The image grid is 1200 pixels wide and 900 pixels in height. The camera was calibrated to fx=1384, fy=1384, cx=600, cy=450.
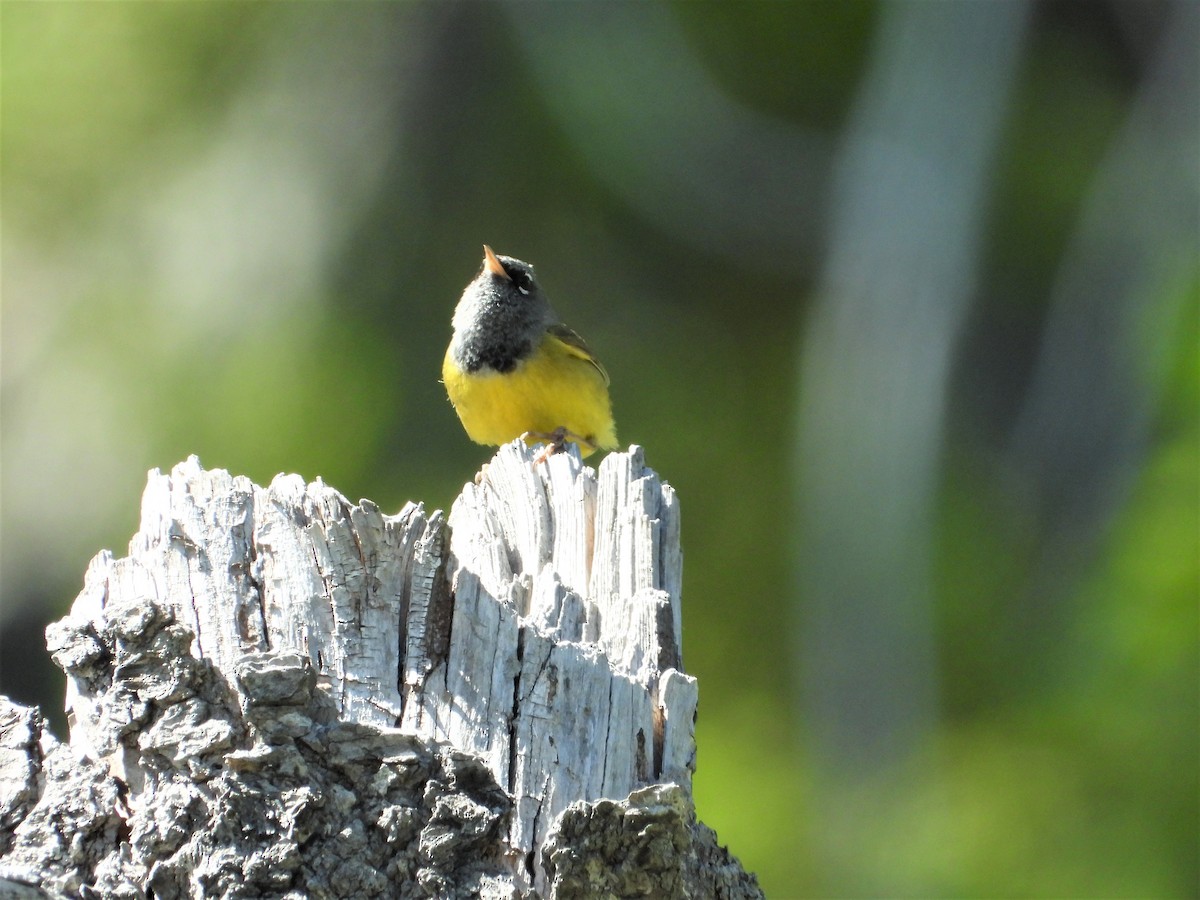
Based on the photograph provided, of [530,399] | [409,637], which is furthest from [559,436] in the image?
[409,637]

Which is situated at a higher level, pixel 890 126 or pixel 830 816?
pixel 890 126

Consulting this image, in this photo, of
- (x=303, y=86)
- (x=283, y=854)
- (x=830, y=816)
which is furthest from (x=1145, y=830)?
(x=303, y=86)

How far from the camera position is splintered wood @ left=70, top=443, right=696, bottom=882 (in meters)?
3.23

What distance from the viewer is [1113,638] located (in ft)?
28.5

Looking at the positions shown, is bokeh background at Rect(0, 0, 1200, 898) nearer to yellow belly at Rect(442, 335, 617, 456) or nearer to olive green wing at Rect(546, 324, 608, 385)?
olive green wing at Rect(546, 324, 608, 385)

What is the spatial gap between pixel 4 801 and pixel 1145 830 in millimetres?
7113

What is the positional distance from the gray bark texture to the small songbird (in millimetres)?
2906

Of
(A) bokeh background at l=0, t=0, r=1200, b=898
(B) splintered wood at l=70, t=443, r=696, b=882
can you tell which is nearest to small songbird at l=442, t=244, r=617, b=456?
(A) bokeh background at l=0, t=0, r=1200, b=898

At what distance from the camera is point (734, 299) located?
11.0m

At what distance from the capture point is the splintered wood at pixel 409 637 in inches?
127

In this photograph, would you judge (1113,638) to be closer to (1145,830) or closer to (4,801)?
(1145,830)

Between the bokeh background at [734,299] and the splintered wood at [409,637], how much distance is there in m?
6.01

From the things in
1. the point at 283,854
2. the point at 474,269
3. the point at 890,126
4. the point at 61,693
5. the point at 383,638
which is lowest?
the point at 283,854

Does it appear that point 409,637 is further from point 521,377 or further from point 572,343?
point 572,343
